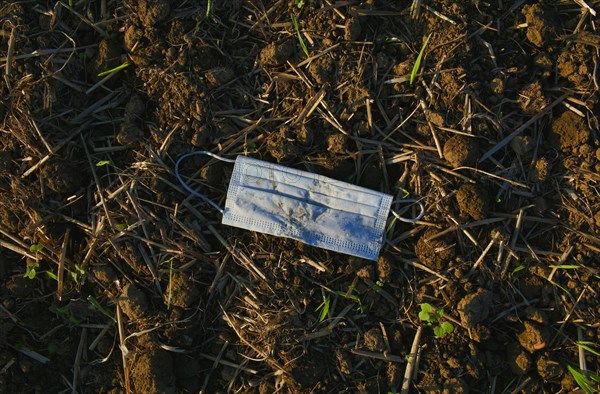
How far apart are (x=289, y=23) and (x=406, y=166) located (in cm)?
112

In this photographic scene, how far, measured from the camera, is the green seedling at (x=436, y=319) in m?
2.94

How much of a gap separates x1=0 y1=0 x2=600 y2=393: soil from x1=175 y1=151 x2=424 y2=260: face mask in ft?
0.27

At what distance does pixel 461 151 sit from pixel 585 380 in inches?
58.1

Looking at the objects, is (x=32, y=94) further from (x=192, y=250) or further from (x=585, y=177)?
(x=585, y=177)

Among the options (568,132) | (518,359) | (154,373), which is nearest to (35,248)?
(154,373)

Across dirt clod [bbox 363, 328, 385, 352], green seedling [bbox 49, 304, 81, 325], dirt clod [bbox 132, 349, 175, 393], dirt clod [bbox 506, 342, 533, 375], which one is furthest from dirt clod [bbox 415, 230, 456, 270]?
green seedling [bbox 49, 304, 81, 325]

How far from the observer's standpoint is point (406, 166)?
3023 mm

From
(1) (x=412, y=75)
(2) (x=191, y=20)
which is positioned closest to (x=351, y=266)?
(1) (x=412, y=75)

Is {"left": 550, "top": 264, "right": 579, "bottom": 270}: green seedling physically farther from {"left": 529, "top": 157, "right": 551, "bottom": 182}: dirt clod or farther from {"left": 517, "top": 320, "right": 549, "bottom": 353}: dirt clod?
{"left": 529, "top": 157, "right": 551, "bottom": 182}: dirt clod

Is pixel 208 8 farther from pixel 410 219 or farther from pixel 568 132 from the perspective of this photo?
pixel 568 132

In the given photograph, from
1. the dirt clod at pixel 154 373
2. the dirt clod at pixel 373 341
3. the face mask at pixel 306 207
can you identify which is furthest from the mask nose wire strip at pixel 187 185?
the dirt clod at pixel 373 341

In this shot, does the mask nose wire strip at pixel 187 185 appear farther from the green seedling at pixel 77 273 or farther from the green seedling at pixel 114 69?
the green seedling at pixel 77 273

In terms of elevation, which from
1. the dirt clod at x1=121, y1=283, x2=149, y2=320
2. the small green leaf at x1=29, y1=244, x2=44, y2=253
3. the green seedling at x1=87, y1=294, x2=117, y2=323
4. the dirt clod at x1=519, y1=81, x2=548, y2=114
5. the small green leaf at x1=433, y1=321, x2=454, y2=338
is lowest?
the green seedling at x1=87, y1=294, x2=117, y2=323

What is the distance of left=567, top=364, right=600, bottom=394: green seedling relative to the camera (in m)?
2.86
